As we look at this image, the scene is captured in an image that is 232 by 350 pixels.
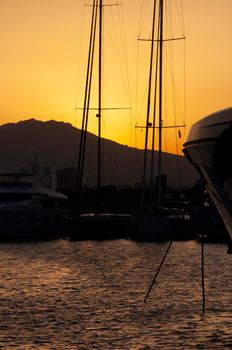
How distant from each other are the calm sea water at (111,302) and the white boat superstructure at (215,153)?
3.61 meters

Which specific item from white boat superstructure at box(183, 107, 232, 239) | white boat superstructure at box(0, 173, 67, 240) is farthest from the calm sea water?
white boat superstructure at box(0, 173, 67, 240)

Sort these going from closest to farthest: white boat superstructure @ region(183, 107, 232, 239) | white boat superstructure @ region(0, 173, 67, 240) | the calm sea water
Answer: white boat superstructure @ region(183, 107, 232, 239) → the calm sea water → white boat superstructure @ region(0, 173, 67, 240)

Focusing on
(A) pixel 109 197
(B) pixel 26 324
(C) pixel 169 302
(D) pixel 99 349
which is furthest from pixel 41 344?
(A) pixel 109 197

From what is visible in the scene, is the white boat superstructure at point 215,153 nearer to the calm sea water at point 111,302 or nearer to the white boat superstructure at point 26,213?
the calm sea water at point 111,302

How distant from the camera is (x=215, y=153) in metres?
18.0

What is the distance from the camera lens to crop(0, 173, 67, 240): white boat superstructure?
63.9 m

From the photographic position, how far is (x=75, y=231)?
194ft

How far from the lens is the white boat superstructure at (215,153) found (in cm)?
1758

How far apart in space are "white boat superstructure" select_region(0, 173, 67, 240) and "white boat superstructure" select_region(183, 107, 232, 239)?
4369 centimetres

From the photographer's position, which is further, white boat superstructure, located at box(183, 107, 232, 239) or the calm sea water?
the calm sea water

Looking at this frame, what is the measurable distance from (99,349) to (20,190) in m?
46.6

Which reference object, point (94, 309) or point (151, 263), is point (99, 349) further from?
point (151, 263)

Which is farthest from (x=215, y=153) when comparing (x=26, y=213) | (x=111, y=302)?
(x=26, y=213)

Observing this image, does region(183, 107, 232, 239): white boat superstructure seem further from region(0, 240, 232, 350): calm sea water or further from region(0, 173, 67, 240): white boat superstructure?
region(0, 173, 67, 240): white boat superstructure
